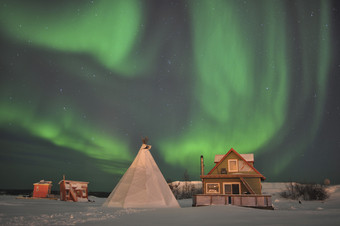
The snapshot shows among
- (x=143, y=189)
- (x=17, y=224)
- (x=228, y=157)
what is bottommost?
(x=17, y=224)

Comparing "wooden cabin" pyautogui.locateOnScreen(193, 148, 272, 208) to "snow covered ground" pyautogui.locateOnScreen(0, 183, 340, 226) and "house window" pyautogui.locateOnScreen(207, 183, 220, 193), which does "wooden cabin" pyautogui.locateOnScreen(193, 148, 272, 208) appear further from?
"snow covered ground" pyautogui.locateOnScreen(0, 183, 340, 226)

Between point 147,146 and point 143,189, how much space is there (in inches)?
168

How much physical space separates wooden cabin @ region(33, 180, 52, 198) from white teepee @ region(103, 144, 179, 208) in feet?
74.1

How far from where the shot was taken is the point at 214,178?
88.0ft

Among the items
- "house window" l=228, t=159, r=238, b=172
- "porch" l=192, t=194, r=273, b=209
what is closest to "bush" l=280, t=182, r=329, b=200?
"house window" l=228, t=159, r=238, b=172

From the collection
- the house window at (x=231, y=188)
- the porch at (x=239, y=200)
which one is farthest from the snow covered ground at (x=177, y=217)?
the house window at (x=231, y=188)

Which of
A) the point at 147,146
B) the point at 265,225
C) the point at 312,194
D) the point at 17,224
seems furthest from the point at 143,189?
the point at 312,194

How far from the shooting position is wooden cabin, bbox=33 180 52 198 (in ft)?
128

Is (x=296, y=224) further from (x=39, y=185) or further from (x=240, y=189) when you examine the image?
(x=39, y=185)

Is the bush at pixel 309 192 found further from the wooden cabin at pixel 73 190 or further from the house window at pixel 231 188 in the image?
the wooden cabin at pixel 73 190

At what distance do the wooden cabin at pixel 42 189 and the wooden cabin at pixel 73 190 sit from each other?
5.79m

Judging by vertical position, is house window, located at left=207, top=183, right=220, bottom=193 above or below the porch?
above

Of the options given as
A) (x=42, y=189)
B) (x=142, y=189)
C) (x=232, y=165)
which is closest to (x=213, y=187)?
(x=232, y=165)

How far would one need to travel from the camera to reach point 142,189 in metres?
21.0
